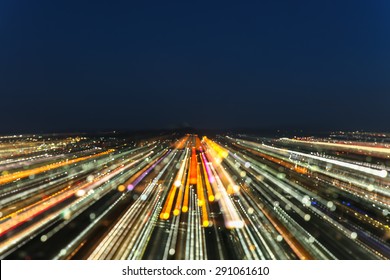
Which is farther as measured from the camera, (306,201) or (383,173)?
(383,173)

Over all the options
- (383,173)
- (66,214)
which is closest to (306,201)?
(66,214)

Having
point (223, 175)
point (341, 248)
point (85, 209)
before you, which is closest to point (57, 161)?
point (223, 175)

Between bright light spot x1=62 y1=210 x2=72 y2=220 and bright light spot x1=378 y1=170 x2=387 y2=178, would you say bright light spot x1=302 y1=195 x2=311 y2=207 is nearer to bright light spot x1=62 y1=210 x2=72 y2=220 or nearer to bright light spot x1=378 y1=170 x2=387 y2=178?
bright light spot x1=62 y1=210 x2=72 y2=220

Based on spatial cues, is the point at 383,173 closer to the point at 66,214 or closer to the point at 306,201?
the point at 306,201

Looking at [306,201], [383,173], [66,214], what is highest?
[66,214]

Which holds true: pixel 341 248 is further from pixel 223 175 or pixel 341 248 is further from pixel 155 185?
pixel 223 175

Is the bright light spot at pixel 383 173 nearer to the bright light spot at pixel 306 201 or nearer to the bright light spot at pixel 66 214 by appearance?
the bright light spot at pixel 306 201

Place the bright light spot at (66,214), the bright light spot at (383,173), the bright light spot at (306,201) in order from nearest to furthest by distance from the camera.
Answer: the bright light spot at (66,214) < the bright light spot at (306,201) < the bright light spot at (383,173)

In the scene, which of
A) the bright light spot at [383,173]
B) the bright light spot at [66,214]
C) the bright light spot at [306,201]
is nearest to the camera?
the bright light spot at [66,214]

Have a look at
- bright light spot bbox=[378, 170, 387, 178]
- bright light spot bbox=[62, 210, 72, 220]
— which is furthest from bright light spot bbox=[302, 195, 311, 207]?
bright light spot bbox=[378, 170, 387, 178]

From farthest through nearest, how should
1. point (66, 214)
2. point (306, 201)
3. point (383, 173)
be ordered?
point (383, 173), point (306, 201), point (66, 214)

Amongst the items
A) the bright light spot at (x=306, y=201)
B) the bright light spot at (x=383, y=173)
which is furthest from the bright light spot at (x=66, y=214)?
the bright light spot at (x=383, y=173)

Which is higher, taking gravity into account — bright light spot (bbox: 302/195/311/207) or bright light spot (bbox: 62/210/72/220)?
bright light spot (bbox: 62/210/72/220)
